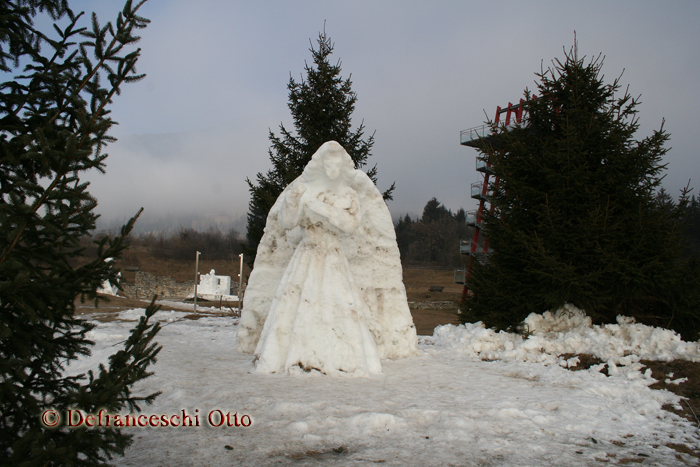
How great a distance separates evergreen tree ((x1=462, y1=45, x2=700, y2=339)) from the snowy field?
100 cm

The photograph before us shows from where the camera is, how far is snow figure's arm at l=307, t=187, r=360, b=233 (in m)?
6.53

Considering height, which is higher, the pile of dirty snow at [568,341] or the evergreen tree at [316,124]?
the evergreen tree at [316,124]

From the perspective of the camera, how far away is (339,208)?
21.9 ft

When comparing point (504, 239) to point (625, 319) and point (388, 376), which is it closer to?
point (625, 319)

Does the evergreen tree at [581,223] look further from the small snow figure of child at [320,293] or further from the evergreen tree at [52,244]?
the evergreen tree at [52,244]

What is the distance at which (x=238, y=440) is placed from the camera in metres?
3.68

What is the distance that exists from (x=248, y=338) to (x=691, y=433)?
6.27m

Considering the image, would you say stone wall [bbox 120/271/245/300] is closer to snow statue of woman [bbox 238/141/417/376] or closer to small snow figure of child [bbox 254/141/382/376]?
snow statue of woman [bbox 238/141/417/376]

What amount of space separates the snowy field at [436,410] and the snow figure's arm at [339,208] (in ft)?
7.50

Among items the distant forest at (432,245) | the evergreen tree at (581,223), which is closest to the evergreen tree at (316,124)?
the evergreen tree at (581,223)

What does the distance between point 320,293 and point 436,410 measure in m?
2.44

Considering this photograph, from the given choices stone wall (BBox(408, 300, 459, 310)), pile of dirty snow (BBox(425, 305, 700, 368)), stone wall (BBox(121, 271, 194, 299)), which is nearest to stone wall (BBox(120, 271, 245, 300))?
stone wall (BBox(121, 271, 194, 299))

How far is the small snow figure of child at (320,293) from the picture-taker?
19.9ft

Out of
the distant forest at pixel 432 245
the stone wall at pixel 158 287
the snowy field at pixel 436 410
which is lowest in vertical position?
the stone wall at pixel 158 287
